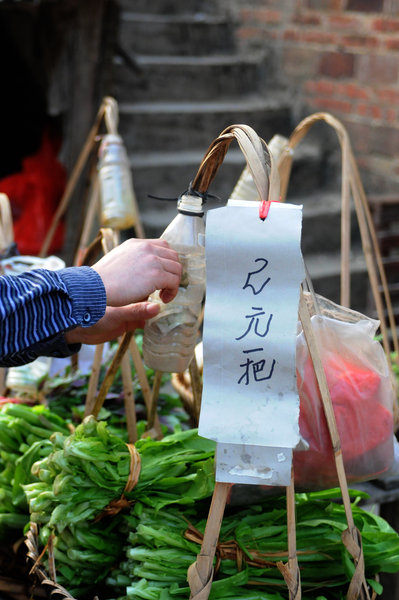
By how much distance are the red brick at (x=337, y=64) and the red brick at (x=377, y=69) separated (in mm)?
86

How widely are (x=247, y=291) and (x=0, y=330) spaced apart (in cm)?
43

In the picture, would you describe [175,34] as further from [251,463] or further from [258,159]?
[251,463]

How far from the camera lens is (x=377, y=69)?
399 cm

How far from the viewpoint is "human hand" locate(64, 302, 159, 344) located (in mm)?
1439

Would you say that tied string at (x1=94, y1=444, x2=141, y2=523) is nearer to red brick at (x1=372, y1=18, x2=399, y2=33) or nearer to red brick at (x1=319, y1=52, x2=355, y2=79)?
red brick at (x1=372, y1=18, x2=399, y2=33)

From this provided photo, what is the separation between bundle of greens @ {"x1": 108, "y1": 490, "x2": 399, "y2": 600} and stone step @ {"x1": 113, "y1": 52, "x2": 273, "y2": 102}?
139 inches

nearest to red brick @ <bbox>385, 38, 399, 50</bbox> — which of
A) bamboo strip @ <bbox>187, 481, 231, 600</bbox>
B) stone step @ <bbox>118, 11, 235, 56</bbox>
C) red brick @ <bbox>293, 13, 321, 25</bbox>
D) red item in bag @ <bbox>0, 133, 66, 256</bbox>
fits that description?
red brick @ <bbox>293, 13, 321, 25</bbox>

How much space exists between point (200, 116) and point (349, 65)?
39.7 inches

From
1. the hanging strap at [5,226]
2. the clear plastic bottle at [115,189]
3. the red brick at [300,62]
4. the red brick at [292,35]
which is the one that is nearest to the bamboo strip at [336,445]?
the clear plastic bottle at [115,189]

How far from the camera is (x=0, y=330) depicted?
45.3 inches

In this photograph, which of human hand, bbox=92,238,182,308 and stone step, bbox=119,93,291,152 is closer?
human hand, bbox=92,238,182,308

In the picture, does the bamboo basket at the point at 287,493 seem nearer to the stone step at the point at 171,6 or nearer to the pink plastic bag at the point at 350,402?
the pink plastic bag at the point at 350,402

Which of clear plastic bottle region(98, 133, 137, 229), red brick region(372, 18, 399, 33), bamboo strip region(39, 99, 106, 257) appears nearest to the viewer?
clear plastic bottle region(98, 133, 137, 229)

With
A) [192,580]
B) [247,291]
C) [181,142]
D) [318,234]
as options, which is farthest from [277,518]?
[181,142]
